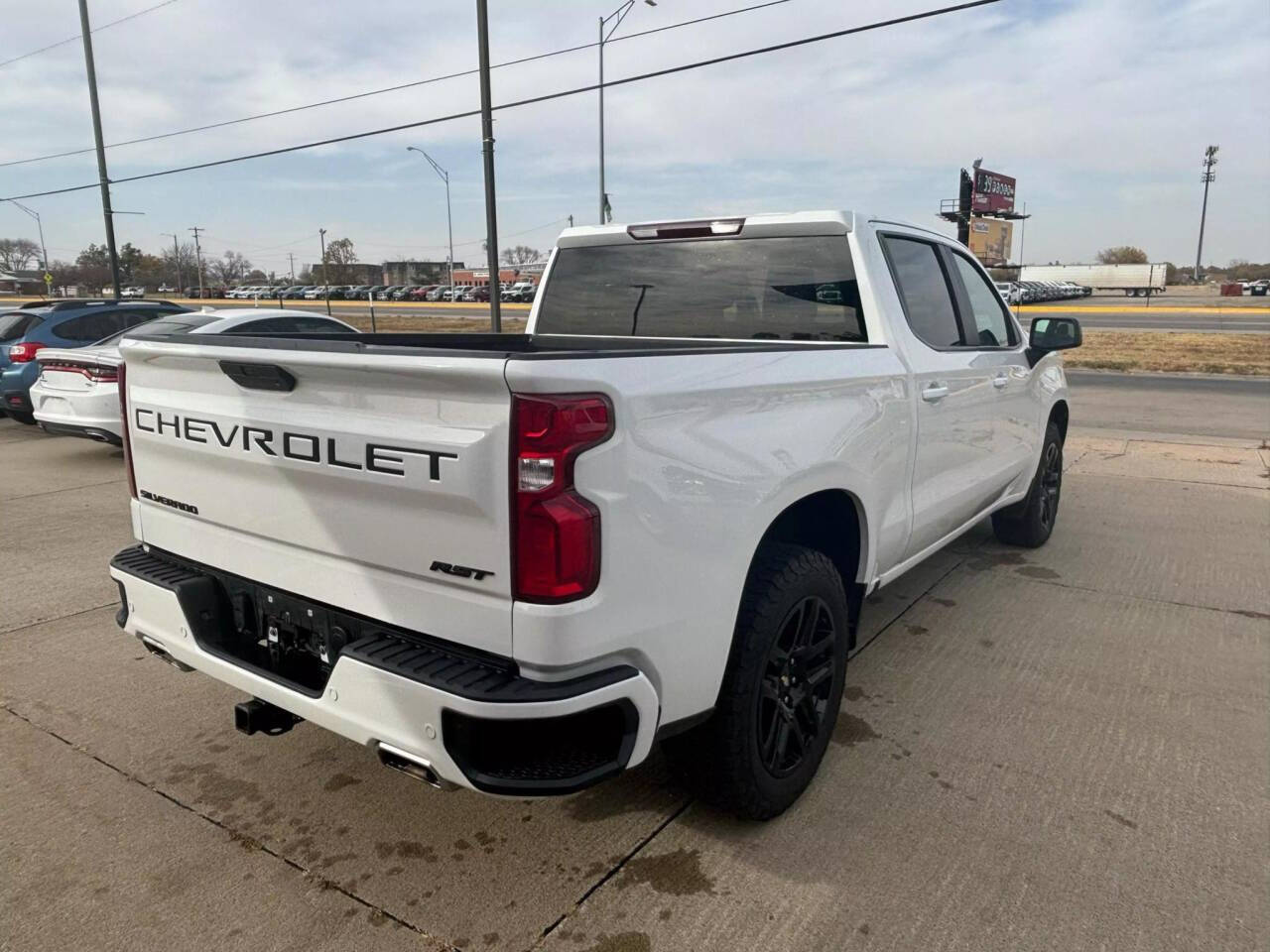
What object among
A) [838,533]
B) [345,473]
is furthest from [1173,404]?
[345,473]

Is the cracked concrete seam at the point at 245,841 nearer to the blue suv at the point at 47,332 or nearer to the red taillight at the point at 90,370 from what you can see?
the red taillight at the point at 90,370

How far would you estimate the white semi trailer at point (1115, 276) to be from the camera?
7869cm

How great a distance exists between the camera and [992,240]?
7094cm

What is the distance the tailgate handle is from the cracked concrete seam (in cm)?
140

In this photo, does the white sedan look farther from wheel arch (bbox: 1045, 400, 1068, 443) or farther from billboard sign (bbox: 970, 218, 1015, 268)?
billboard sign (bbox: 970, 218, 1015, 268)

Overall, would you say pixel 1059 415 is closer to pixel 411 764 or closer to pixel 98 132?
pixel 411 764

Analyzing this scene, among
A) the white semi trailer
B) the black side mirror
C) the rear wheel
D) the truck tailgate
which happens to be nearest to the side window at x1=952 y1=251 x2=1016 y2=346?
the black side mirror

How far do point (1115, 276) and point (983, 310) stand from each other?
90.7 m

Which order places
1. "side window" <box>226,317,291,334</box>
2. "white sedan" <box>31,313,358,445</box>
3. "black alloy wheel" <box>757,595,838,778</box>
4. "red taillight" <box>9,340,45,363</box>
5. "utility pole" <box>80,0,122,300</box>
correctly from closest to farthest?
1. "black alloy wheel" <box>757,595,838,778</box>
2. "white sedan" <box>31,313,358,445</box>
3. "side window" <box>226,317,291,334</box>
4. "red taillight" <box>9,340,45,363</box>
5. "utility pole" <box>80,0,122,300</box>

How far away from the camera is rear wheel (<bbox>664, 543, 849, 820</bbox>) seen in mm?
2537

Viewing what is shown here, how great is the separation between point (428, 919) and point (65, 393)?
807 cm

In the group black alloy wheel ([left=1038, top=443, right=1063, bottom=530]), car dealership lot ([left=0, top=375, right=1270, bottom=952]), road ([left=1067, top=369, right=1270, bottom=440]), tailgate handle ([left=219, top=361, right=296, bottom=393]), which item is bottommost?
road ([left=1067, top=369, right=1270, bottom=440])

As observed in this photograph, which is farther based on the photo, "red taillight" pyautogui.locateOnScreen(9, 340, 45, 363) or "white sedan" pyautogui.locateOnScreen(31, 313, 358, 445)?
"red taillight" pyautogui.locateOnScreen(9, 340, 45, 363)

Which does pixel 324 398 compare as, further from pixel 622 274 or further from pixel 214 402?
pixel 622 274
